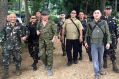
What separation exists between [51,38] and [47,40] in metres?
0.15

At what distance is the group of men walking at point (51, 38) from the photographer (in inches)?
413

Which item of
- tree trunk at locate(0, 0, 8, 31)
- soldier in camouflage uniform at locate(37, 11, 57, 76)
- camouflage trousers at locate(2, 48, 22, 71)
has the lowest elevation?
camouflage trousers at locate(2, 48, 22, 71)

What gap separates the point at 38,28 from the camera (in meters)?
11.5

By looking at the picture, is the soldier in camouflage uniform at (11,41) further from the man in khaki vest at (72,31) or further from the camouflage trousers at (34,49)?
the man in khaki vest at (72,31)

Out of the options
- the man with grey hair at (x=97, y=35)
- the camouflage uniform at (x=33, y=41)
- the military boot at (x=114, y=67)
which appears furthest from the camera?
the camouflage uniform at (x=33, y=41)

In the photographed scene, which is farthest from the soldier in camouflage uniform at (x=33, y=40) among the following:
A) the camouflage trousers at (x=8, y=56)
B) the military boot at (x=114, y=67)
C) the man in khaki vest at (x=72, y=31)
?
the military boot at (x=114, y=67)

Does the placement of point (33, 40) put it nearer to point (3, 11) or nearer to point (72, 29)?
point (72, 29)

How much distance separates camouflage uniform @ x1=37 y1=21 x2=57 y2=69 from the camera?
1139 cm

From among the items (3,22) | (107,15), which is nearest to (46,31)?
(107,15)

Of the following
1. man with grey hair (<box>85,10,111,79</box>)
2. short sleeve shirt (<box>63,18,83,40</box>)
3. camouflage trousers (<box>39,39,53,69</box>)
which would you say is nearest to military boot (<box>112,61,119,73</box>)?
man with grey hair (<box>85,10,111,79</box>)

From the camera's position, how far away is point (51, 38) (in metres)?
11.5

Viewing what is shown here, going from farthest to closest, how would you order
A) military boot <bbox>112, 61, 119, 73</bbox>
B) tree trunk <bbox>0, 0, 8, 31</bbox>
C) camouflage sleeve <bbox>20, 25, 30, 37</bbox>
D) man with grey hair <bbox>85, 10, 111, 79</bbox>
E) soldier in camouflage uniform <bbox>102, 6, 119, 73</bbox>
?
tree trunk <bbox>0, 0, 8, 31</bbox> → military boot <bbox>112, 61, 119, 73</bbox> → camouflage sleeve <bbox>20, 25, 30, 37</bbox> → soldier in camouflage uniform <bbox>102, 6, 119, 73</bbox> → man with grey hair <bbox>85, 10, 111, 79</bbox>

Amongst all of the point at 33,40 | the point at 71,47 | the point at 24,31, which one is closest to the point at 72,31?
the point at 71,47

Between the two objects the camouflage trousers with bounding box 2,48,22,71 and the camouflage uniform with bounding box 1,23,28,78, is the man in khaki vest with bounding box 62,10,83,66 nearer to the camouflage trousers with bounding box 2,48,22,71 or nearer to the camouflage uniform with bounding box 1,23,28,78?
the camouflage uniform with bounding box 1,23,28,78
